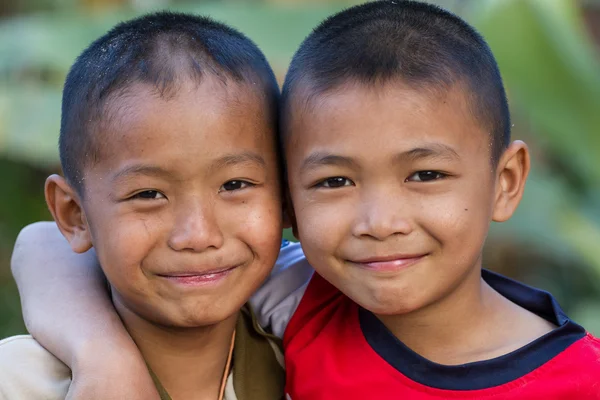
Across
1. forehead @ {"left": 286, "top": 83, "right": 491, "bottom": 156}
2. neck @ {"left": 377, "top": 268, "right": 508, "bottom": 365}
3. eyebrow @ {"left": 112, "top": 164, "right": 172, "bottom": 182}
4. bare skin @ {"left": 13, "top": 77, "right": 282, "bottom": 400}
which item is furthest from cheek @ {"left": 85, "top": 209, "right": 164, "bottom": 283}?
neck @ {"left": 377, "top": 268, "right": 508, "bottom": 365}

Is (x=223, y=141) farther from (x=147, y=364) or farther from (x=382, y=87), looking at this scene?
(x=147, y=364)

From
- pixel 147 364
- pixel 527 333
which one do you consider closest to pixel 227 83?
pixel 147 364

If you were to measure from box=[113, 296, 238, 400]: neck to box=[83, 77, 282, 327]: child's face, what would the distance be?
0.13 meters

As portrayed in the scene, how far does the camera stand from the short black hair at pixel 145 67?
2260 millimetres

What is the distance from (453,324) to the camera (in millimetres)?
2391

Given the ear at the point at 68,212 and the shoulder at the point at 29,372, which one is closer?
the shoulder at the point at 29,372

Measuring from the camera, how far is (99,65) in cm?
234

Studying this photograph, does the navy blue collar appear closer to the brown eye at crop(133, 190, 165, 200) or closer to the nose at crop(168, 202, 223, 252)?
the nose at crop(168, 202, 223, 252)

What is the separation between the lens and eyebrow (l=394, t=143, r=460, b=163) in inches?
85.0

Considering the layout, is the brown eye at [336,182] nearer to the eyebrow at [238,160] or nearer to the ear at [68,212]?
the eyebrow at [238,160]

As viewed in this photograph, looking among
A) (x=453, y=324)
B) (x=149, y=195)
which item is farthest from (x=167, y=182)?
(x=453, y=324)

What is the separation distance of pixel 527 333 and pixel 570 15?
3772 millimetres

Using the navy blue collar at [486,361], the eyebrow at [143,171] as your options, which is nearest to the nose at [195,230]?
the eyebrow at [143,171]

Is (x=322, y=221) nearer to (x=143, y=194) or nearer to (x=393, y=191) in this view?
(x=393, y=191)
